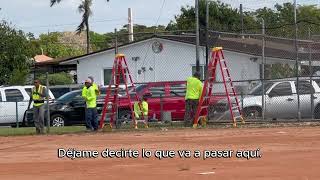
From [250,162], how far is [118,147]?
4.04m

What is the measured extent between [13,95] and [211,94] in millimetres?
8442

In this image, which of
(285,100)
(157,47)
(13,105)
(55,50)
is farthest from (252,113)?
(55,50)

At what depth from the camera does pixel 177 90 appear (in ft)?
79.5

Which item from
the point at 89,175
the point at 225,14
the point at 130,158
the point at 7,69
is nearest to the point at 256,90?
the point at 130,158

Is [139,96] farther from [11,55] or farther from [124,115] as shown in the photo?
[11,55]

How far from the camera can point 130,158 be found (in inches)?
509

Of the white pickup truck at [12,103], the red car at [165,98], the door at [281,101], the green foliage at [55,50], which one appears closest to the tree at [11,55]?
the white pickup truck at [12,103]

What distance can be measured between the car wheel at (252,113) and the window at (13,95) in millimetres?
8871

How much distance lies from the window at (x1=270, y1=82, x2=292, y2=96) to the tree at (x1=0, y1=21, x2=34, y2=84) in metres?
18.4

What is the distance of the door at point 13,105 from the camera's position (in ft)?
82.4

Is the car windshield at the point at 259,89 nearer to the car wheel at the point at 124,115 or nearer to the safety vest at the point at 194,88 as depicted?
the safety vest at the point at 194,88

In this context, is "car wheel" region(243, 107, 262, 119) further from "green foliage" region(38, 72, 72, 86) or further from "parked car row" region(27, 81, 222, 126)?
"green foliage" region(38, 72, 72, 86)

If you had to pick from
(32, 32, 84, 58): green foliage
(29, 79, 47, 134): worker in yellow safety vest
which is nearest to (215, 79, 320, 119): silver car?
(29, 79, 47, 134): worker in yellow safety vest

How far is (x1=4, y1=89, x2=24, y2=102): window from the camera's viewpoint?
25.5 metres
